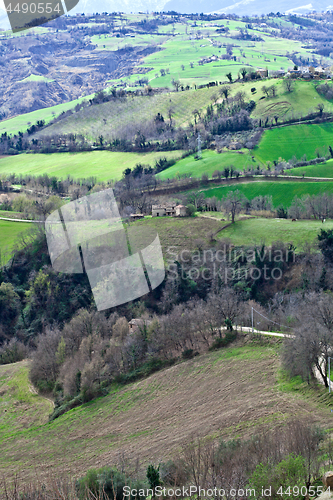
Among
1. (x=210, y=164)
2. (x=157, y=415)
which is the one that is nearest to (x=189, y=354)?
(x=157, y=415)

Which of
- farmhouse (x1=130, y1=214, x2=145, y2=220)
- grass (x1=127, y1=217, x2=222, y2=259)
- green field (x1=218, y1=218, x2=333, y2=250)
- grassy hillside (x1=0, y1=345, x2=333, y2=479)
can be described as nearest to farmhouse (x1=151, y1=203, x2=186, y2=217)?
grass (x1=127, y1=217, x2=222, y2=259)

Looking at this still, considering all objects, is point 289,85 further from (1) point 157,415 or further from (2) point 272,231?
(1) point 157,415

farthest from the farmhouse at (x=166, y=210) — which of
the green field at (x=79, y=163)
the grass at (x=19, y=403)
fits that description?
the grass at (x=19, y=403)

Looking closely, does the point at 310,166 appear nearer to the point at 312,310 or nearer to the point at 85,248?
the point at 85,248

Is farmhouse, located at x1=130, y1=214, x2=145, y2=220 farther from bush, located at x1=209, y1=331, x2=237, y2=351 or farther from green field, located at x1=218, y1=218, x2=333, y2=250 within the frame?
bush, located at x1=209, y1=331, x2=237, y2=351

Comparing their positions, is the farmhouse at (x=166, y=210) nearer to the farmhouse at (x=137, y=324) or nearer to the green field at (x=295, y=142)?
the farmhouse at (x=137, y=324)
